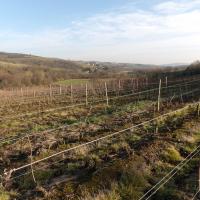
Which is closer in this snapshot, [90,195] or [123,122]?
[90,195]

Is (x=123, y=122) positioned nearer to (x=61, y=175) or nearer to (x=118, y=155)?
(x=118, y=155)

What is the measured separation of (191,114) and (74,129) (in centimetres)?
578

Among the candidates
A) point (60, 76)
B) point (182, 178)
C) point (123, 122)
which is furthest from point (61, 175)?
point (60, 76)

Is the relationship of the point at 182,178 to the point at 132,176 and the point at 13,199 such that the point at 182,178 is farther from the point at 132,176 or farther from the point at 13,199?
the point at 13,199

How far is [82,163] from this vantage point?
860 centimetres

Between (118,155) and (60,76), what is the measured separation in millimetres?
82443

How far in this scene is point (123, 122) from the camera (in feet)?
45.7

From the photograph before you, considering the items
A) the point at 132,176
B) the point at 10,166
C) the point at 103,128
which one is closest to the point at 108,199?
the point at 132,176

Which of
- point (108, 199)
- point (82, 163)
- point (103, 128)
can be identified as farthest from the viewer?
point (103, 128)

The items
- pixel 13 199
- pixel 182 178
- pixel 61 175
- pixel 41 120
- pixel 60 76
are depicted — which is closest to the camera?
pixel 13 199

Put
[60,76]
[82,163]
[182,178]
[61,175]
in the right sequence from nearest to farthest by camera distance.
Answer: [182,178]
[61,175]
[82,163]
[60,76]

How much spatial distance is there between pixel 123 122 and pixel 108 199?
26.1ft

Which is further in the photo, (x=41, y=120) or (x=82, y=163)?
(x=41, y=120)

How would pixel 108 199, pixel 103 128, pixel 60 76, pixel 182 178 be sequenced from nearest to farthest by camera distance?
pixel 108 199
pixel 182 178
pixel 103 128
pixel 60 76
